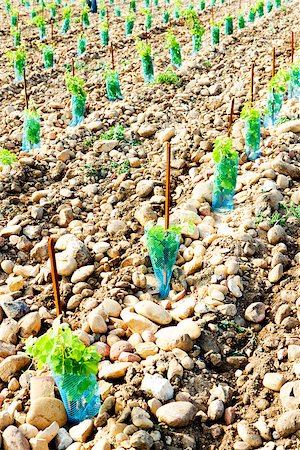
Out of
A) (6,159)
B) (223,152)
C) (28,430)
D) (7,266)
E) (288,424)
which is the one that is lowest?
(7,266)

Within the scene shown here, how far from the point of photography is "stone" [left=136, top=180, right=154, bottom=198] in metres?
6.28

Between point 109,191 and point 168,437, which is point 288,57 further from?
point 168,437

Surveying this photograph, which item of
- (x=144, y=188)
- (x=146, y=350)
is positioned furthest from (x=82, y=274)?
(x=144, y=188)

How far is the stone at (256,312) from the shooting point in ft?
14.2

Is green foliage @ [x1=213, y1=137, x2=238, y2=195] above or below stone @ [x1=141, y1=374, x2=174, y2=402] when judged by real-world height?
above

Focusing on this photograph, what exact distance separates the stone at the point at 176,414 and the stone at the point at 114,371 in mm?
468

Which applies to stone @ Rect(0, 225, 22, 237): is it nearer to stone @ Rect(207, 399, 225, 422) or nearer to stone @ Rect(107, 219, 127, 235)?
stone @ Rect(107, 219, 127, 235)

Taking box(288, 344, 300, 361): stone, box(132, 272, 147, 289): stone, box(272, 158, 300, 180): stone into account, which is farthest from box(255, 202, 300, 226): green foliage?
box(288, 344, 300, 361): stone

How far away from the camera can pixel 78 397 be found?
3.44 meters

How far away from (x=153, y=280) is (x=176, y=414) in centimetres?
174

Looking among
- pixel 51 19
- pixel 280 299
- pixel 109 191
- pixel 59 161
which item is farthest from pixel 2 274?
pixel 51 19

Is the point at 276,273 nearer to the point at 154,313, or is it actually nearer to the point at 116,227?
the point at 154,313

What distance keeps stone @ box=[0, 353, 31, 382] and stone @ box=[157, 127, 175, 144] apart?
166 inches

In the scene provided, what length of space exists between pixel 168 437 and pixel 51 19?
1547 centimetres
